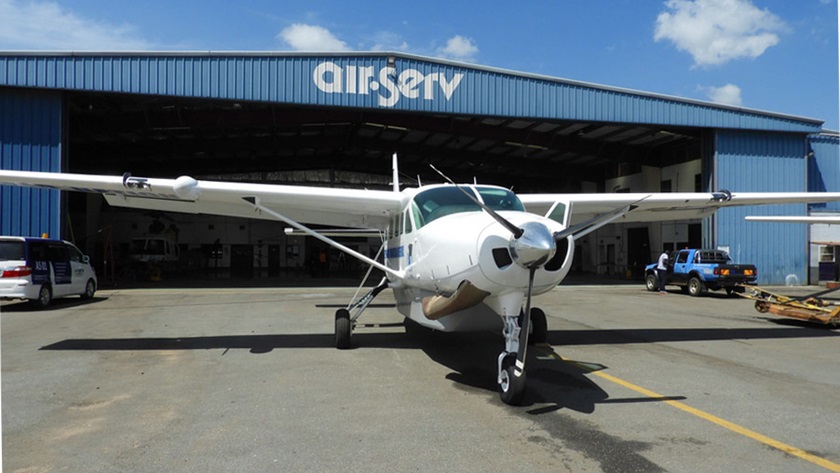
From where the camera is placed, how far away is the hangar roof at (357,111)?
18109 mm

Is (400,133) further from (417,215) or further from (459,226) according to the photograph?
(459,226)

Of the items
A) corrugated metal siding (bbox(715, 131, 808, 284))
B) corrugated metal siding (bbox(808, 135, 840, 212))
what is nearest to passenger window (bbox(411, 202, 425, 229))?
corrugated metal siding (bbox(715, 131, 808, 284))

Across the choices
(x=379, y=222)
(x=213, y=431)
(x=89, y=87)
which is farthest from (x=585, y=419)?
(x=89, y=87)

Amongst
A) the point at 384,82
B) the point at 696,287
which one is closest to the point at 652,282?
the point at 696,287

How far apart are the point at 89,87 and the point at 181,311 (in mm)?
9092

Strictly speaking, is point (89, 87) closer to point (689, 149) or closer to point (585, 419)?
point (585, 419)

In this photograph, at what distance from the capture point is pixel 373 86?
19734 mm

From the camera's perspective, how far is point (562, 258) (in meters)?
5.30

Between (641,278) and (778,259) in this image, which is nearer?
(778,259)

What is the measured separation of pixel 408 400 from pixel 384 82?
16.2m

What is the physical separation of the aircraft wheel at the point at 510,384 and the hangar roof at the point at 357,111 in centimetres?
1571

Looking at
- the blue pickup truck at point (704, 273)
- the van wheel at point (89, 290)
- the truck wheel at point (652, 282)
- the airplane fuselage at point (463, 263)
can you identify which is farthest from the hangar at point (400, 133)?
the airplane fuselage at point (463, 263)

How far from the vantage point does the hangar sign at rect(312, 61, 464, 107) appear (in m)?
19.4

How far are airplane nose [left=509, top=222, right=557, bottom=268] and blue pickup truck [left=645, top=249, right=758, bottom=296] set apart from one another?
53.3ft
